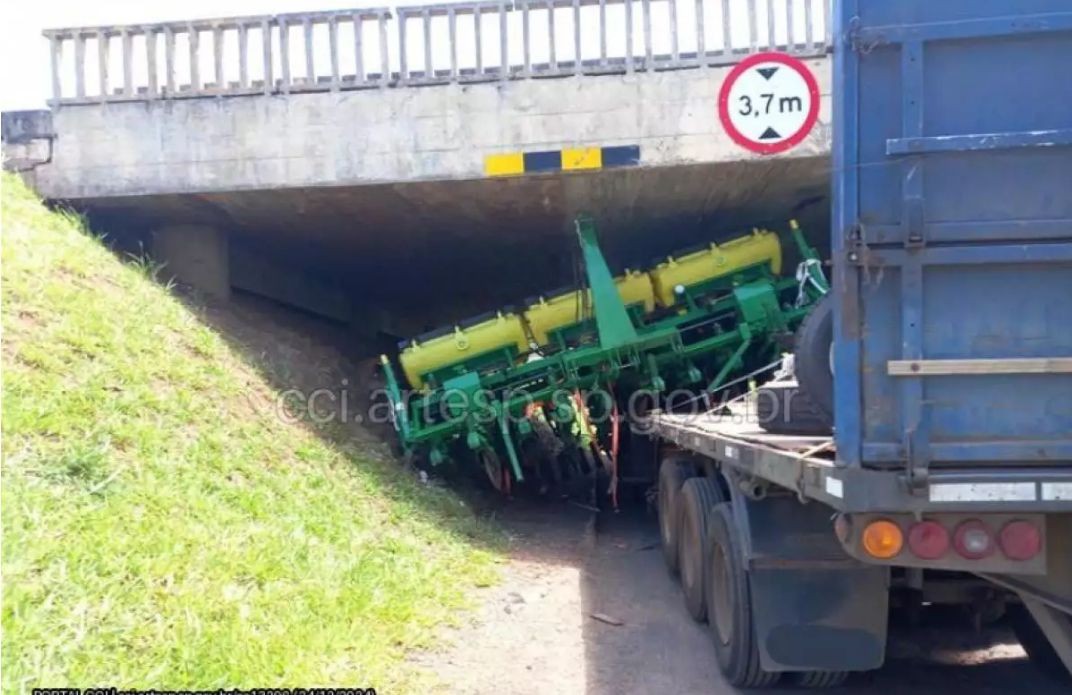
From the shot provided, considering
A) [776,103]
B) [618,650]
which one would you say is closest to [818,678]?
[618,650]

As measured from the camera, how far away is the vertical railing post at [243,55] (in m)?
8.64

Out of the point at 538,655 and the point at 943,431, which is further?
the point at 538,655

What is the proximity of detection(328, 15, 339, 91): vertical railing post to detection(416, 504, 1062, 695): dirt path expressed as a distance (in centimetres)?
469

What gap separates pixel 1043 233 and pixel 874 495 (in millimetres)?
1065

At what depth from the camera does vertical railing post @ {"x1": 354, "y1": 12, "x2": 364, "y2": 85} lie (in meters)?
8.52

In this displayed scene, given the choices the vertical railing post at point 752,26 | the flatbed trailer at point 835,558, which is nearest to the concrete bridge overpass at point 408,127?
the vertical railing post at point 752,26

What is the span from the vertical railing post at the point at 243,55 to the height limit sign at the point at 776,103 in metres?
4.41

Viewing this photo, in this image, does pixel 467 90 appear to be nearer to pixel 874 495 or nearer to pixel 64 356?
pixel 64 356

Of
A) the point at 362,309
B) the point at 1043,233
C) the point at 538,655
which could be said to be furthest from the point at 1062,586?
the point at 362,309

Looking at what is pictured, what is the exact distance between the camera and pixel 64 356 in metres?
6.48

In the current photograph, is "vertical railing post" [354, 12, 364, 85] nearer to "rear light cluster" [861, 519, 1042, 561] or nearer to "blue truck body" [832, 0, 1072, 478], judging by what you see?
"blue truck body" [832, 0, 1072, 478]

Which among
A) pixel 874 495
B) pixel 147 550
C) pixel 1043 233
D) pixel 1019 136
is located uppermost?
pixel 1019 136

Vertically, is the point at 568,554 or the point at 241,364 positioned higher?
the point at 241,364

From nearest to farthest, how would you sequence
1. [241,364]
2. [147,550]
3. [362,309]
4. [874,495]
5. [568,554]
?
1. [874,495]
2. [147,550]
3. [568,554]
4. [241,364]
5. [362,309]
